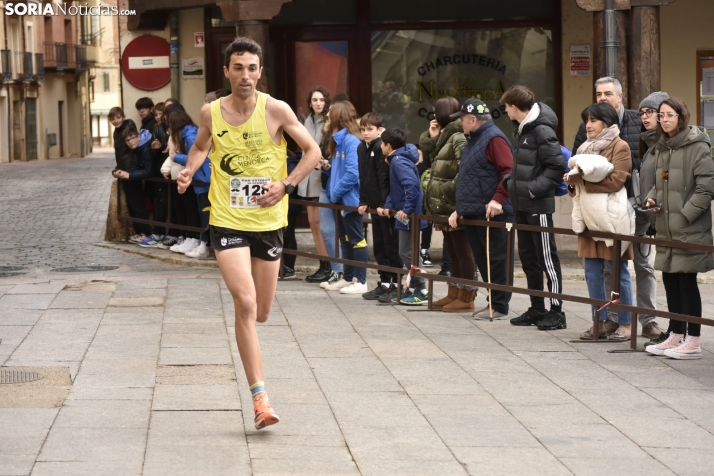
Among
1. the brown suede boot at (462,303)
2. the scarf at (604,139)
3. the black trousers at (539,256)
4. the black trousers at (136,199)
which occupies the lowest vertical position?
the brown suede boot at (462,303)

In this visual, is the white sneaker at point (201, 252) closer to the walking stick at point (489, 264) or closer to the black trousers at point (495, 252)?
the black trousers at point (495, 252)

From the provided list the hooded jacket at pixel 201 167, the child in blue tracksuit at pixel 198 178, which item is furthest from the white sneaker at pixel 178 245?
the hooded jacket at pixel 201 167

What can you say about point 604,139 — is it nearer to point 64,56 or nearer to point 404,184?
point 404,184

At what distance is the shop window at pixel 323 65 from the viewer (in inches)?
646

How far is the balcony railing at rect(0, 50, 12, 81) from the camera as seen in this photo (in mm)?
56781

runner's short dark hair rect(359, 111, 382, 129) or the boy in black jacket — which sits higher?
runner's short dark hair rect(359, 111, 382, 129)

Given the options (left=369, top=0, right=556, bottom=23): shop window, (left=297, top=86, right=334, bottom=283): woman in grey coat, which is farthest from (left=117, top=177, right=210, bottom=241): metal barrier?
(left=369, top=0, right=556, bottom=23): shop window

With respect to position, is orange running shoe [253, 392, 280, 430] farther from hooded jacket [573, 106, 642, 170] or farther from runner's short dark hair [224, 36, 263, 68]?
hooded jacket [573, 106, 642, 170]

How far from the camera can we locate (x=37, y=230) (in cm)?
1838

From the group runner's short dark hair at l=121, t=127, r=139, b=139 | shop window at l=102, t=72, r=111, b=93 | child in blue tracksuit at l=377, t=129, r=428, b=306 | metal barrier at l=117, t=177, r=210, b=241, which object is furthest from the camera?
shop window at l=102, t=72, r=111, b=93

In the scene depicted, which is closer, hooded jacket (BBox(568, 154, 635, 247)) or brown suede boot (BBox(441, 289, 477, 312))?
hooded jacket (BBox(568, 154, 635, 247))

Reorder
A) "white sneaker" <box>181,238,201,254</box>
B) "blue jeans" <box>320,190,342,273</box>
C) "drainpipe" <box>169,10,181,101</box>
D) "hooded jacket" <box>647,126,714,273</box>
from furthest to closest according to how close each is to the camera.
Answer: "drainpipe" <box>169,10,181,101</box>, "white sneaker" <box>181,238,201,254</box>, "blue jeans" <box>320,190,342,273</box>, "hooded jacket" <box>647,126,714,273</box>

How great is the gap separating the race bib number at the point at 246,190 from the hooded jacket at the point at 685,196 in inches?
126

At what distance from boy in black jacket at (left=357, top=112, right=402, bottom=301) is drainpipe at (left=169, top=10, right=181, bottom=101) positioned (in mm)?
6560
